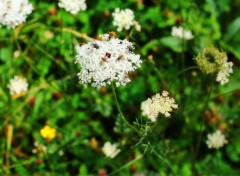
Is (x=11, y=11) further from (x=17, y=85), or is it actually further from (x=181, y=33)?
(x=181, y=33)

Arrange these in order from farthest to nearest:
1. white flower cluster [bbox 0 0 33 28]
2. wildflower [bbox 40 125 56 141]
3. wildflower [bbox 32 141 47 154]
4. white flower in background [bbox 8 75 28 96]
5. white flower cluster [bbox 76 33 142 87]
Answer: white flower in background [bbox 8 75 28 96] < wildflower [bbox 32 141 47 154] < wildflower [bbox 40 125 56 141] < white flower cluster [bbox 0 0 33 28] < white flower cluster [bbox 76 33 142 87]

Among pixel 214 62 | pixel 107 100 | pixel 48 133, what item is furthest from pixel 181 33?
pixel 48 133

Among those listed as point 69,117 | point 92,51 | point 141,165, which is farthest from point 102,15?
point 92,51

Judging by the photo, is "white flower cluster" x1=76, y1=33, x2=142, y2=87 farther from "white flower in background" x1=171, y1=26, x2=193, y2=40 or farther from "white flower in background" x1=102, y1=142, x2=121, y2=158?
Answer: "white flower in background" x1=171, y1=26, x2=193, y2=40

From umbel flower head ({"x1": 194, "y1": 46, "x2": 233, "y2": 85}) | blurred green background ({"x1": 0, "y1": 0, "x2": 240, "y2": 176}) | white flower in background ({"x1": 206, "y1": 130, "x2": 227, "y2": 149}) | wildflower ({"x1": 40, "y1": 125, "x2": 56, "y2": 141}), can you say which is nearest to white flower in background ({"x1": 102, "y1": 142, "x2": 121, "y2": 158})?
blurred green background ({"x1": 0, "y1": 0, "x2": 240, "y2": 176})

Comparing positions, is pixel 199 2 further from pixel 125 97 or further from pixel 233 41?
pixel 125 97
